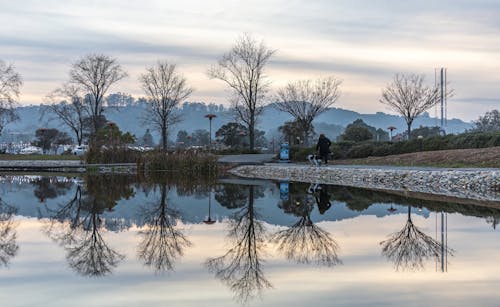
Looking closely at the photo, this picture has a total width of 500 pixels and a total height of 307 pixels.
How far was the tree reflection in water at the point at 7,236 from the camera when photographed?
9200mm

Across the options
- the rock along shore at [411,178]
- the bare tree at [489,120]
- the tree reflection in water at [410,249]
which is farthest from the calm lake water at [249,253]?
the bare tree at [489,120]

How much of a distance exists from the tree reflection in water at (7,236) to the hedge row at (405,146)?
2177cm

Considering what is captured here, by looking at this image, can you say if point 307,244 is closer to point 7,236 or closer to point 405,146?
point 7,236

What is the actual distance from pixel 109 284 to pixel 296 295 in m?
2.25

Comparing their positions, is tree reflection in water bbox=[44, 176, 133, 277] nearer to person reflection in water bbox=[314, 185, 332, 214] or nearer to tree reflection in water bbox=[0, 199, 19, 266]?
tree reflection in water bbox=[0, 199, 19, 266]

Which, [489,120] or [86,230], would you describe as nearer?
[86,230]

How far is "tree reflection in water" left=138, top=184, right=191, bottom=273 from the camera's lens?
8906 millimetres

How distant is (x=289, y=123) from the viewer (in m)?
49.1

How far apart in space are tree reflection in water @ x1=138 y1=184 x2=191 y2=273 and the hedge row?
63.6ft

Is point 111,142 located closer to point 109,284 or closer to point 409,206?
point 409,206

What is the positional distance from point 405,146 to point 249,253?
25555 mm

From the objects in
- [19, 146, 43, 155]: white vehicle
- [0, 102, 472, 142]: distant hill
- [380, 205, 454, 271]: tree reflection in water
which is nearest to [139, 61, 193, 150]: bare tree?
[19, 146, 43, 155]: white vehicle

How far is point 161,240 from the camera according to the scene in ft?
35.4

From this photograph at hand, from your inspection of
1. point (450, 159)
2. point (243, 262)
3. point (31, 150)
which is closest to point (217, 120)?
point (31, 150)
